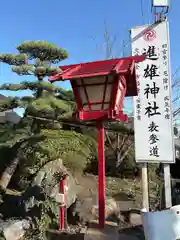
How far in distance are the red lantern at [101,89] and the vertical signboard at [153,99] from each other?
59.8 inches

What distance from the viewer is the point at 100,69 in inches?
184

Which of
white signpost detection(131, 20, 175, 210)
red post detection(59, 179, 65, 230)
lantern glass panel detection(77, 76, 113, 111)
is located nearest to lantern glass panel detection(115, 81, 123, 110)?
lantern glass panel detection(77, 76, 113, 111)

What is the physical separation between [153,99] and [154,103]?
8 centimetres

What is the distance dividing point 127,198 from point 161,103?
5.88 metres

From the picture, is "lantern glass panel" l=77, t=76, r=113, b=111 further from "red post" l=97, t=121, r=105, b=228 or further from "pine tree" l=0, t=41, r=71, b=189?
"pine tree" l=0, t=41, r=71, b=189

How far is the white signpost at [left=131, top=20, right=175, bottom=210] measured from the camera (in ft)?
20.6

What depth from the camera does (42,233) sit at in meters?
5.72

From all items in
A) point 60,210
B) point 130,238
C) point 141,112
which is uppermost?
point 141,112

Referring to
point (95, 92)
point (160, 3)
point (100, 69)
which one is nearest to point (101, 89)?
point (95, 92)

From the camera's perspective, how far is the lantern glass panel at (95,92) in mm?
4688

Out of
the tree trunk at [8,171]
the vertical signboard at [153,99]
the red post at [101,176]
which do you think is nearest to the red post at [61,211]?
the red post at [101,176]

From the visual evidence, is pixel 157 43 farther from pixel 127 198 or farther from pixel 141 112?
pixel 127 198

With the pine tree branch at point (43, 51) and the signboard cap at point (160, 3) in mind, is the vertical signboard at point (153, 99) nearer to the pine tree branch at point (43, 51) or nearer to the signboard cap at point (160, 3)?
the signboard cap at point (160, 3)

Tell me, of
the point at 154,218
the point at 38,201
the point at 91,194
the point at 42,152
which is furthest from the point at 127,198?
the point at 154,218
